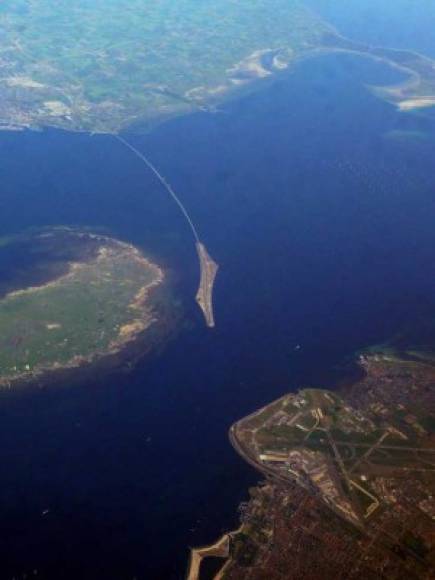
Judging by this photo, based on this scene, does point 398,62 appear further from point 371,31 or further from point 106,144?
point 106,144

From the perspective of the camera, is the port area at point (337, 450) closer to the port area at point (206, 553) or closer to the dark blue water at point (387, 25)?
the port area at point (206, 553)

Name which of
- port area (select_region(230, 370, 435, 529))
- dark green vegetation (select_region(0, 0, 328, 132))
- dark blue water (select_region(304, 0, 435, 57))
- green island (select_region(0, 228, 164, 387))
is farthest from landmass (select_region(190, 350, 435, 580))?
dark blue water (select_region(304, 0, 435, 57))

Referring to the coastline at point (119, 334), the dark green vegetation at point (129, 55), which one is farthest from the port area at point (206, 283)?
the dark green vegetation at point (129, 55)

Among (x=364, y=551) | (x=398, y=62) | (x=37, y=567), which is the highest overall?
(x=398, y=62)

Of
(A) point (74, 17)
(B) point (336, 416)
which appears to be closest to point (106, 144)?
(B) point (336, 416)

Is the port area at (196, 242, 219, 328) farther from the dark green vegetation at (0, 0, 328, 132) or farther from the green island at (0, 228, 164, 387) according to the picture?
the dark green vegetation at (0, 0, 328, 132)

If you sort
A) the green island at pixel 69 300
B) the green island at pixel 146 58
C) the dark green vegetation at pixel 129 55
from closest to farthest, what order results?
the green island at pixel 69 300 < the green island at pixel 146 58 < the dark green vegetation at pixel 129 55
